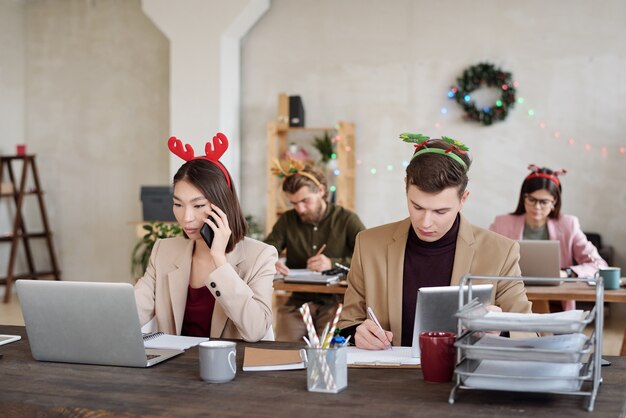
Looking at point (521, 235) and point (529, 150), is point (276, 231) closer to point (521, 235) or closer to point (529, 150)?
point (521, 235)

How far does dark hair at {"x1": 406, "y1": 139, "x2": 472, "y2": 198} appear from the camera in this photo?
2.56m

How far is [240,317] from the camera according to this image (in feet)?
8.62

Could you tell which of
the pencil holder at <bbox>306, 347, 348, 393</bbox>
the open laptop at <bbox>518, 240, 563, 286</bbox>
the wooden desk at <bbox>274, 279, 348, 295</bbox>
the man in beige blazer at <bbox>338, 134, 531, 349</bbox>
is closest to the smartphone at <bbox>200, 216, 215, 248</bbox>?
the man in beige blazer at <bbox>338, 134, 531, 349</bbox>

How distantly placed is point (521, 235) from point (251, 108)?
361 centimetres

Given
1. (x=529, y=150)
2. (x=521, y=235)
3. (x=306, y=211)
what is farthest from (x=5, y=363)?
(x=529, y=150)

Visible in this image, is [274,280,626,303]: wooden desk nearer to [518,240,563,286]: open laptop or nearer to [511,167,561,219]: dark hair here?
[518,240,563,286]: open laptop

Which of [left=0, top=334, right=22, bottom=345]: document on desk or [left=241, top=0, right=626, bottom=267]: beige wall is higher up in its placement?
[left=241, top=0, right=626, bottom=267]: beige wall

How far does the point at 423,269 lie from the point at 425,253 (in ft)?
0.18

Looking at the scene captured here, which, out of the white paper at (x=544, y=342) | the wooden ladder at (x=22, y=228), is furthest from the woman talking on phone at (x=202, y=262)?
the wooden ladder at (x=22, y=228)

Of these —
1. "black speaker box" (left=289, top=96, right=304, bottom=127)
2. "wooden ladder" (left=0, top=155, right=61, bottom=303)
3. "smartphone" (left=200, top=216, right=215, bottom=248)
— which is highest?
"black speaker box" (left=289, top=96, right=304, bottom=127)

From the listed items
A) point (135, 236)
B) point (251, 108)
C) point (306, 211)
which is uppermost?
point (251, 108)

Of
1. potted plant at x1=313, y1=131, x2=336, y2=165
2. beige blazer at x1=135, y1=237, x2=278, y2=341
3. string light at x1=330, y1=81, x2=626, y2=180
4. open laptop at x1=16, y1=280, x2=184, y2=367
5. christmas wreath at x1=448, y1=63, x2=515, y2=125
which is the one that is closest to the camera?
open laptop at x1=16, y1=280, x2=184, y2=367

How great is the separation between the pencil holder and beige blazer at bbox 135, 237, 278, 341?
78cm

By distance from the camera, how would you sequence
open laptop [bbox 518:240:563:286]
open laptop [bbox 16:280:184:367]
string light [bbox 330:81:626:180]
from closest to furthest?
open laptop [bbox 16:280:184:367] < open laptop [bbox 518:240:563:286] < string light [bbox 330:81:626:180]
